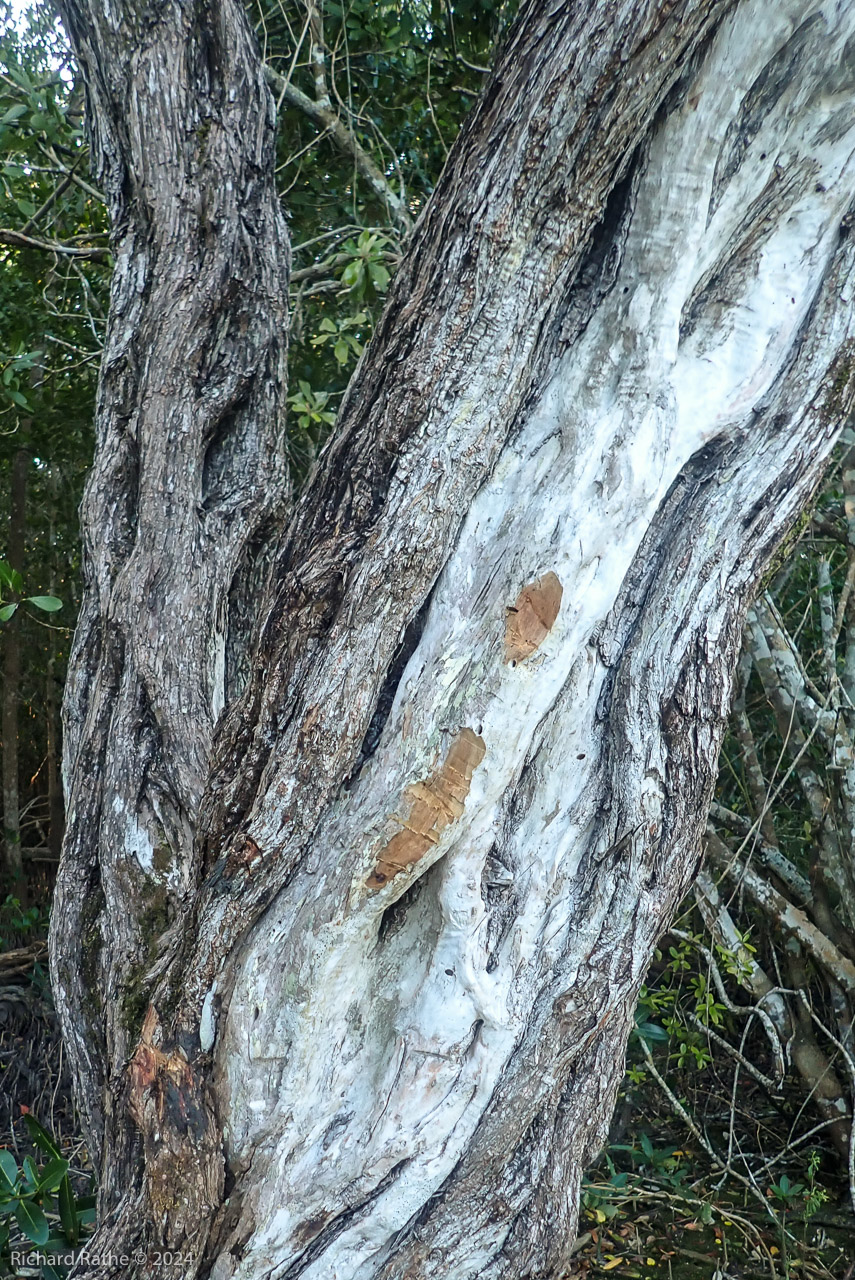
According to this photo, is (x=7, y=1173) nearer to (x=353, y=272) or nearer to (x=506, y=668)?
(x=506, y=668)

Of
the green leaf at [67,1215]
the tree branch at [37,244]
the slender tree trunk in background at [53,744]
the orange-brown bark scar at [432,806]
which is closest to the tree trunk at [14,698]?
the slender tree trunk in background at [53,744]

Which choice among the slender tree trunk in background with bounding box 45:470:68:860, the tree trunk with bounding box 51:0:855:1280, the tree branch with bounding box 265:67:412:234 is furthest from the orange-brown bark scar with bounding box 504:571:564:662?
the slender tree trunk in background with bounding box 45:470:68:860

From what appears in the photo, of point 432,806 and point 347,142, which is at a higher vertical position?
point 347,142

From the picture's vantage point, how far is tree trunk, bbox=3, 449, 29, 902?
17.9ft

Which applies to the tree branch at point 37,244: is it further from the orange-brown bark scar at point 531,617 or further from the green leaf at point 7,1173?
the green leaf at point 7,1173

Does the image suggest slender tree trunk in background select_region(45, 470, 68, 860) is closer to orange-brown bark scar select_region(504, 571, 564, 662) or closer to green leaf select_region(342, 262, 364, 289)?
green leaf select_region(342, 262, 364, 289)

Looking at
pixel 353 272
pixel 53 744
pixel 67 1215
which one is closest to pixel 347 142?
pixel 353 272

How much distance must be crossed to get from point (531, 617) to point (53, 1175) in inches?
78.4

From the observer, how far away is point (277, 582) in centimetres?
→ 176

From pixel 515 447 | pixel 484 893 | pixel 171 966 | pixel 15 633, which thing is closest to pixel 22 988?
pixel 15 633

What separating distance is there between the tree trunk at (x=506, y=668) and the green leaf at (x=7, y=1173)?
0.82m

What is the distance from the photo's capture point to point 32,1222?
2475 mm

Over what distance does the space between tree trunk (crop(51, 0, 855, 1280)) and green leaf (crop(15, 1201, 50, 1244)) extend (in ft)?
2.50

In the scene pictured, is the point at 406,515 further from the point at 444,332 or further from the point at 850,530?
the point at 850,530
